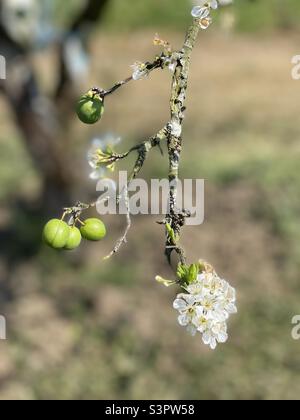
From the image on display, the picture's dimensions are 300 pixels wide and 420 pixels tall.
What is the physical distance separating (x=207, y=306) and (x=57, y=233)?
261 mm

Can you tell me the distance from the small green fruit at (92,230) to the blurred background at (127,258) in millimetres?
2529

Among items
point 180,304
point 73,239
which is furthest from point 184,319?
point 73,239

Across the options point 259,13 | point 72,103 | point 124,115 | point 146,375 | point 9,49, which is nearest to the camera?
point 146,375

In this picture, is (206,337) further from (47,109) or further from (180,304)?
(47,109)

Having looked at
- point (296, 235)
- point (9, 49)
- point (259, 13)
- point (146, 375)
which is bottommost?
point (146, 375)

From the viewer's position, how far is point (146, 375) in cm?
414

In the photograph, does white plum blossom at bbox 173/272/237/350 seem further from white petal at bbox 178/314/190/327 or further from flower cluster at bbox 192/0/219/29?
flower cluster at bbox 192/0/219/29

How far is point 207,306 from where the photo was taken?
104cm

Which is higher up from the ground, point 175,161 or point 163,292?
point 163,292

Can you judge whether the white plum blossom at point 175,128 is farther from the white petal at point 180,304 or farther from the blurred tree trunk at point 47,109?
the blurred tree trunk at point 47,109

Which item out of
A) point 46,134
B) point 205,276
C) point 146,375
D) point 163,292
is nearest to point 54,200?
point 46,134

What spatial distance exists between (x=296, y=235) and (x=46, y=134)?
65.7 inches

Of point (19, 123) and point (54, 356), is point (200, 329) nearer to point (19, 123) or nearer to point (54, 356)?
point (54, 356)

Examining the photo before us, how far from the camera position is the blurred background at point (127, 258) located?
13.5ft
